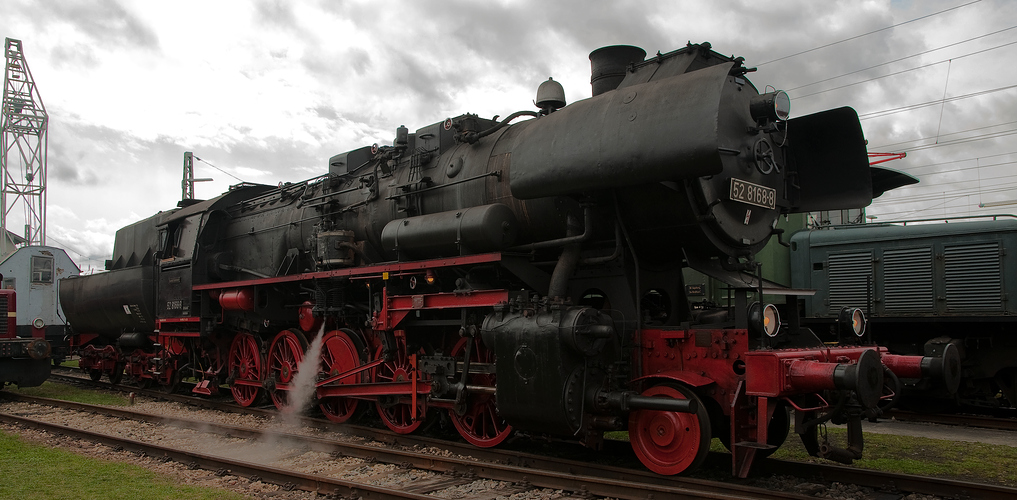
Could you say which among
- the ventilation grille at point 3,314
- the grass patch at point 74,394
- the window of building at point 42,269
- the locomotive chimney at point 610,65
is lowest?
the grass patch at point 74,394

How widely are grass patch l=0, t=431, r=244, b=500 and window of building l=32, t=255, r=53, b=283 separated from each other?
17378mm

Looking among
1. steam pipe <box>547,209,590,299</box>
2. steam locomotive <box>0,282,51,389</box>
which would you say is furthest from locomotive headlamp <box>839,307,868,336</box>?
steam locomotive <box>0,282,51,389</box>

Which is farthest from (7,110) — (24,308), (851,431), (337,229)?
(851,431)

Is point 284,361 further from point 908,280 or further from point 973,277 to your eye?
point 973,277

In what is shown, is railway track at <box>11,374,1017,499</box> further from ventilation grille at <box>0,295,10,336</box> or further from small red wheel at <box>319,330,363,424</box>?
ventilation grille at <box>0,295,10,336</box>

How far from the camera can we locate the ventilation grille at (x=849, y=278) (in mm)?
11289

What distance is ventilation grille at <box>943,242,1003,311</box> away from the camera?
32.7 feet

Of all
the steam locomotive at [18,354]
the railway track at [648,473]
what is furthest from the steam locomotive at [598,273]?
the steam locomotive at [18,354]

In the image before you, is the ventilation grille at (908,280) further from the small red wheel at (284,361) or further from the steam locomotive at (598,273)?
the small red wheel at (284,361)

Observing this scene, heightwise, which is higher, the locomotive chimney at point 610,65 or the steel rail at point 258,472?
the locomotive chimney at point 610,65

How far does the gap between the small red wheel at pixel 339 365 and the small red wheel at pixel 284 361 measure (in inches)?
23.5

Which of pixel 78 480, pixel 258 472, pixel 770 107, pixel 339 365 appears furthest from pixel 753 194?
pixel 78 480

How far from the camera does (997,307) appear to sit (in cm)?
987

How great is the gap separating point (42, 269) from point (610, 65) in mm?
22918
